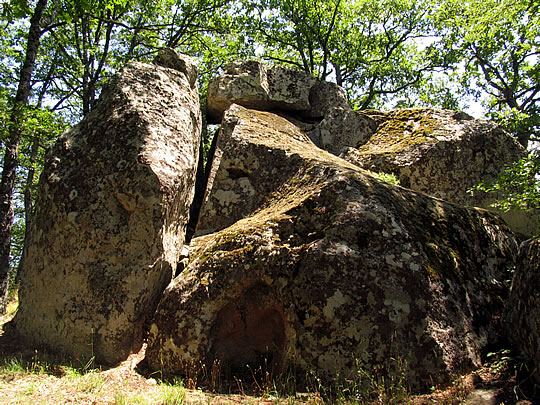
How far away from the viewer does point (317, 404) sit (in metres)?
3.57

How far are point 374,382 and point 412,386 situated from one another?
0.40 meters

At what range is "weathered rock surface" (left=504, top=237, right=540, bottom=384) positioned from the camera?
11.4ft

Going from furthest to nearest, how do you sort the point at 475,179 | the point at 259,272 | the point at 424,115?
1. the point at 424,115
2. the point at 475,179
3. the point at 259,272

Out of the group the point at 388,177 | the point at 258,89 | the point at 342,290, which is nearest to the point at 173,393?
the point at 342,290

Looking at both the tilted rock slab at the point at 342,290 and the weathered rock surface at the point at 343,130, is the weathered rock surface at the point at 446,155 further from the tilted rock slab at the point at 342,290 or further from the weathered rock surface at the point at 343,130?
the tilted rock slab at the point at 342,290

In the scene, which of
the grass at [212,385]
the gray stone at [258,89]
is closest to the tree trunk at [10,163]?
the grass at [212,385]

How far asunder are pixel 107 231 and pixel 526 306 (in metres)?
5.37

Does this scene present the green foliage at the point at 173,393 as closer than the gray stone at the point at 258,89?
Yes

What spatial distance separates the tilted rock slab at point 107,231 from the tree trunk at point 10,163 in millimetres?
2637

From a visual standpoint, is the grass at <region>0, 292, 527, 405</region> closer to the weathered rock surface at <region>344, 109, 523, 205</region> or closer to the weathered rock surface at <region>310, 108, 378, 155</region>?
the weathered rock surface at <region>344, 109, 523, 205</region>

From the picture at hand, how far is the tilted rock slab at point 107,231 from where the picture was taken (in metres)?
5.20

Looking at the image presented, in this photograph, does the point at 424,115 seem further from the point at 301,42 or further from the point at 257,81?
the point at 301,42

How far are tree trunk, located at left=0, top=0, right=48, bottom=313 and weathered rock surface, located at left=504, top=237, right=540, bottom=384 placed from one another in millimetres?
9185

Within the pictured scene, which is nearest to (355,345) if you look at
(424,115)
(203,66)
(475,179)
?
(475,179)
